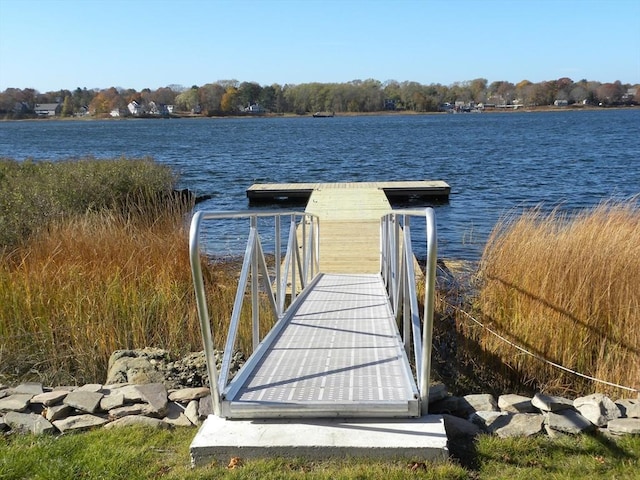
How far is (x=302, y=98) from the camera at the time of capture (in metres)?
160

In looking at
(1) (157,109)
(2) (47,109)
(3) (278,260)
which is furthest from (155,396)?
(2) (47,109)

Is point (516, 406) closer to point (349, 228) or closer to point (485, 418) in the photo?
point (485, 418)

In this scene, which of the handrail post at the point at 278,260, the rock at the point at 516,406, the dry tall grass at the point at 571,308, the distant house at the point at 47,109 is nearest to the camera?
the rock at the point at 516,406

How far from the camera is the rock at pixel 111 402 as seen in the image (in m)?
4.30

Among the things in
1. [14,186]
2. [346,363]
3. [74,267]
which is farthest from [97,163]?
[346,363]

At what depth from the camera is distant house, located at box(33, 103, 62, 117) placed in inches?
6570

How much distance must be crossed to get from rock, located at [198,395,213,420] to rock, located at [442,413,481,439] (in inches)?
56.0

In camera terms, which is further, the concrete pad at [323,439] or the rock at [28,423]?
the rock at [28,423]

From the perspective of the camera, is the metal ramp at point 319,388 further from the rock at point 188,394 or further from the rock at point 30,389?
the rock at point 30,389

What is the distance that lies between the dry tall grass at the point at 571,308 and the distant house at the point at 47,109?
581 ft

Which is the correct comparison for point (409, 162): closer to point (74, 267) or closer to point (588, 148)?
point (588, 148)

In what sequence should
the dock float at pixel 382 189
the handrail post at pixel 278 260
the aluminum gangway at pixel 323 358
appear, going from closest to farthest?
the aluminum gangway at pixel 323 358 < the handrail post at pixel 278 260 < the dock float at pixel 382 189

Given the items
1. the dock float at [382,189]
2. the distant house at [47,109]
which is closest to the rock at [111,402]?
the dock float at [382,189]

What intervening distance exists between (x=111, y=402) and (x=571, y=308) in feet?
12.0
